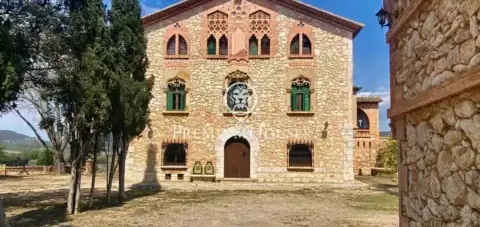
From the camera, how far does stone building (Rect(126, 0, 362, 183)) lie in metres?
18.0

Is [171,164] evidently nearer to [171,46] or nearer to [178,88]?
[178,88]

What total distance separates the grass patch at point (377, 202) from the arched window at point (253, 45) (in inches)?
343

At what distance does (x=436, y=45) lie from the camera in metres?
3.62

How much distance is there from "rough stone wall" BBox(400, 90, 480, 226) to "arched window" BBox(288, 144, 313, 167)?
13650mm

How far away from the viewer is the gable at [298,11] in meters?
18.3

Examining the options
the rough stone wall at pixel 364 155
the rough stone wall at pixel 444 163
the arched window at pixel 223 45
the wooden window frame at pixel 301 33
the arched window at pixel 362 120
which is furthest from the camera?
the arched window at pixel 362 120

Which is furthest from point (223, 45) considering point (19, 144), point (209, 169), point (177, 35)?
point (19, 144)

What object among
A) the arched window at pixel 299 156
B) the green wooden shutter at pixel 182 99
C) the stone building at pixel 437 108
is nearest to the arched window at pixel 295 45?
the arched window at pixel 299 156

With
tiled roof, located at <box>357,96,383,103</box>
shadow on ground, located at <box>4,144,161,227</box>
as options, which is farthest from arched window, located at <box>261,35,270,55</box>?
tiled roof, located at <box>357,96,383,103</box>

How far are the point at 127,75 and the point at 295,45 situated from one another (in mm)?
9800

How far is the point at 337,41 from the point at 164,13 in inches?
337

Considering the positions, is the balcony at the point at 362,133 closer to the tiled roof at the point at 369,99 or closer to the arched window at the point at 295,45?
the tiled roof at the point at 369,99

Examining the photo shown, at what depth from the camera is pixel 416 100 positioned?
13.3ft

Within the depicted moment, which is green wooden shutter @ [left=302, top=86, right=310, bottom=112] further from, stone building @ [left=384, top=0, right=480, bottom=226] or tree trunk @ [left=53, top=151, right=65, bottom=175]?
tree trunk @ [left=53, top=151, right=65, bottom=175]
